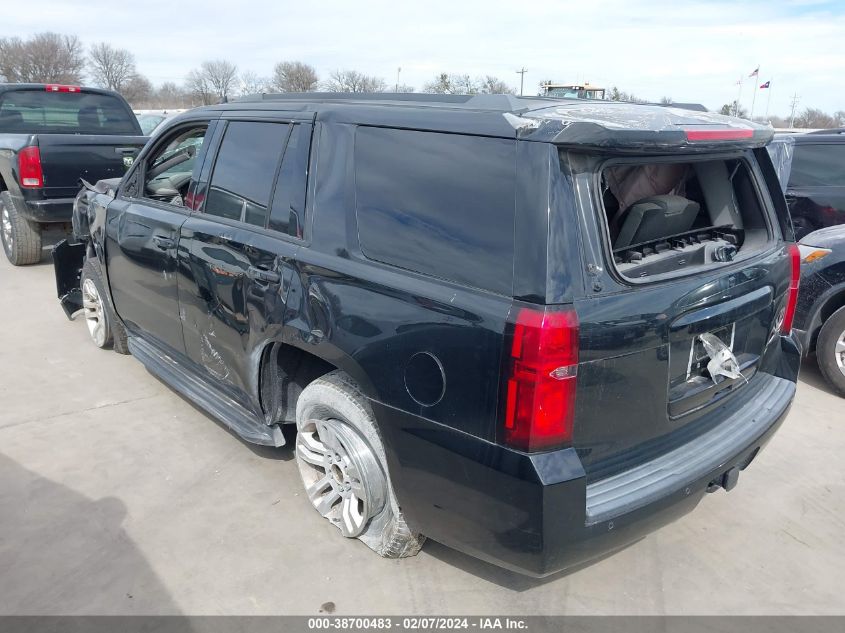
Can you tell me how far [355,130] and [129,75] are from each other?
77.4 metres

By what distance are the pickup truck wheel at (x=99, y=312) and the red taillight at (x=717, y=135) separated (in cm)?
404

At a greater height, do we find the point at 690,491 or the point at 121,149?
the point at 121,149

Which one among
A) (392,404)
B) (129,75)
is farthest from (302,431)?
(129,75)

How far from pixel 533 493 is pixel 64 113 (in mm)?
8562

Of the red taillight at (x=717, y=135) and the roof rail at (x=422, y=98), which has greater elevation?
the roof rail at (x=422, y=98)

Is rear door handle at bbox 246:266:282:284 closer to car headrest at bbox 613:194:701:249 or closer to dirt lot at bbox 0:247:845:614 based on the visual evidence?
dirt lot at bbox 0:247:845:614

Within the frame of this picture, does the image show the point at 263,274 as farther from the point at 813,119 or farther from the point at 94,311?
the point at 813,119

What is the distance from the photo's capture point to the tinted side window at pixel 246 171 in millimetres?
3107

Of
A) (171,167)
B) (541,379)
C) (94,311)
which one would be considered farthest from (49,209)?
(541,379)

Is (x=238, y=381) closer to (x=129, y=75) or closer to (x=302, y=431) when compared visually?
(x=302, y=431)

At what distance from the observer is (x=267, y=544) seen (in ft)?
9.97

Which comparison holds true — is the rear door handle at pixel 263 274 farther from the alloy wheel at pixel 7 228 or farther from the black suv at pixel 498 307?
the alloy wheel at pixel 7 228

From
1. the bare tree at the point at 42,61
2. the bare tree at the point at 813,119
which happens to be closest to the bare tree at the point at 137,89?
the bare tree at the point at 42,61

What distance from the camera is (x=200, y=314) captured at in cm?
354
